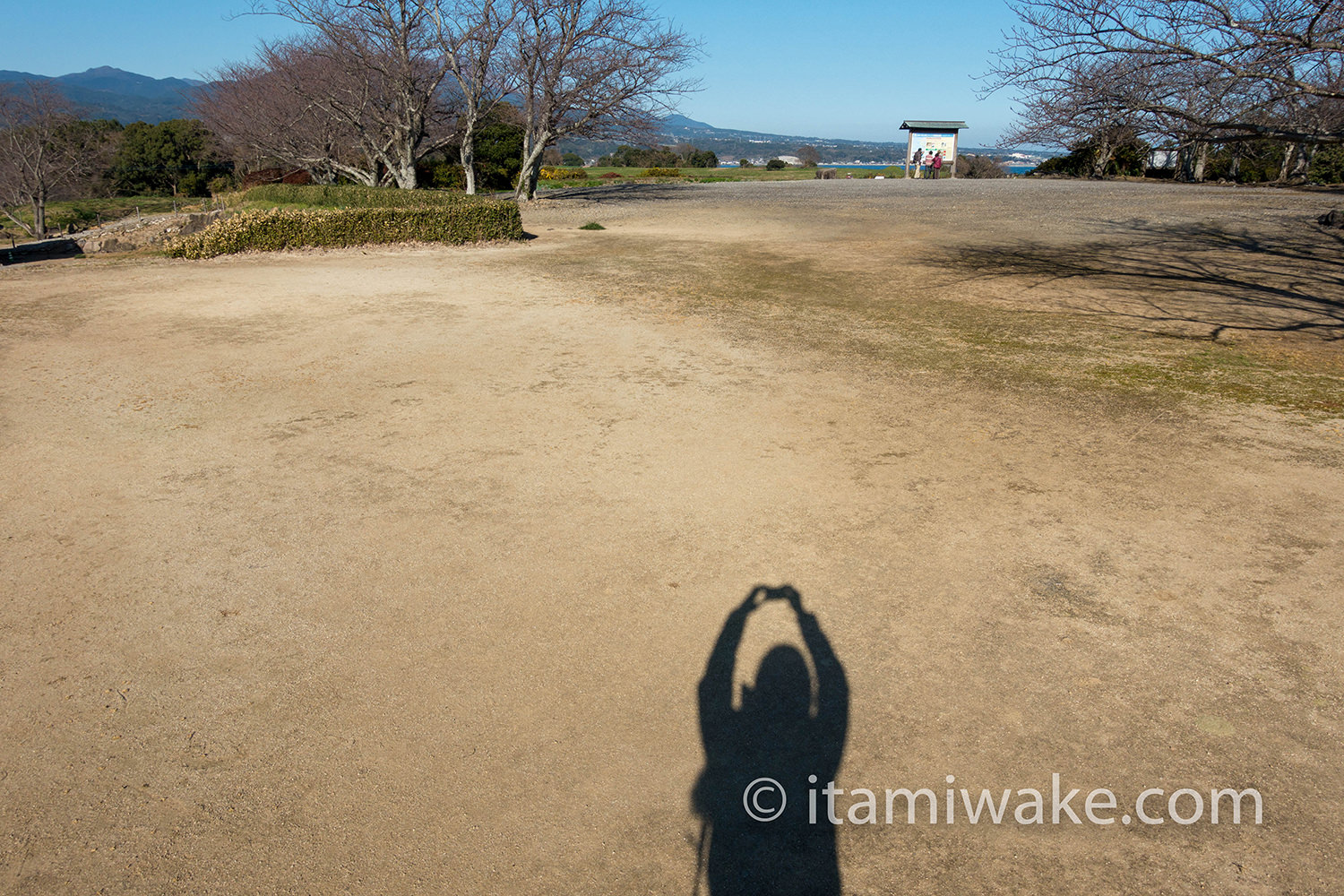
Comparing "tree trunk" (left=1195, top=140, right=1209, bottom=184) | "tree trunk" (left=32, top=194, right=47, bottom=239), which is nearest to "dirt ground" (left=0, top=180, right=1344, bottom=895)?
"tree trunk" (left=1195, top=140, right=1209, bottom=184)

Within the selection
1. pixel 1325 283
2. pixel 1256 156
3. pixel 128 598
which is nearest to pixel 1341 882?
pixel 128 598

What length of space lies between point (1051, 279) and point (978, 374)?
233 inches

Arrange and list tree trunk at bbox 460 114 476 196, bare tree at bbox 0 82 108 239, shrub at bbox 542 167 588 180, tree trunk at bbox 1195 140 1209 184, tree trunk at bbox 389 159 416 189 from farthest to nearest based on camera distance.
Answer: shrub at bbox 542 167 588 180 < tree trunk at bbox 1195 140 1209 184 < bare tree at bbox 0 82 108 239 < tree trunk at bbox 389 159 416 189 < tree trunk at bbox 460 114 476 196

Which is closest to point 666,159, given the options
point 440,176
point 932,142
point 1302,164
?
point 932,142

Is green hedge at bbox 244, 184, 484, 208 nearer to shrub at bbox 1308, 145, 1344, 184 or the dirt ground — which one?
the dirt ground

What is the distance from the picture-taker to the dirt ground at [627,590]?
2.64 meters

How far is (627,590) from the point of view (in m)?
4.05

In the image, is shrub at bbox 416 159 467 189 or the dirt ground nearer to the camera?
the dirt ground

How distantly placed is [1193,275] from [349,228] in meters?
15.8

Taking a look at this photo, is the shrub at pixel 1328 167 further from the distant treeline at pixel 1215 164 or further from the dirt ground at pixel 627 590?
the dirt ground at pixel 627 590

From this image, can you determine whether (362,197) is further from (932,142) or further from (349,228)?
(932,142)

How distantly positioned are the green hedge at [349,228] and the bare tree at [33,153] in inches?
885

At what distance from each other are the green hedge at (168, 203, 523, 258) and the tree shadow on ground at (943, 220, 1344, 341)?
9888mm

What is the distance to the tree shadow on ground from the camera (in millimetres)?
9664
